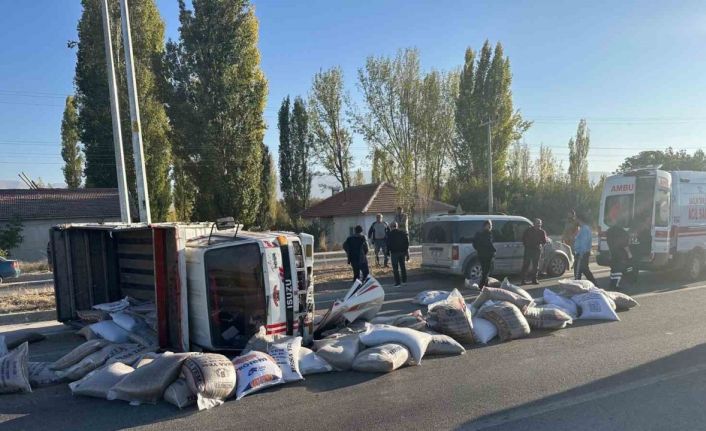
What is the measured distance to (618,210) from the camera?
14.0 m

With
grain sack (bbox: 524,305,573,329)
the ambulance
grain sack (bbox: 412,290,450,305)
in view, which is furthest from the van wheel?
grain sack (bbox: 524,305,573,329)

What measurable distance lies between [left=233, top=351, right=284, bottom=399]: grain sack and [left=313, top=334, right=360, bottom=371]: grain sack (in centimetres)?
68

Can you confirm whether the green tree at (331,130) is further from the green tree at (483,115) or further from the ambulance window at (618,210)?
the ambulance window at (618,210)

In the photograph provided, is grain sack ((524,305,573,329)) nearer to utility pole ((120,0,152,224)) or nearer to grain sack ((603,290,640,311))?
grain sack ((603,290,640,311))

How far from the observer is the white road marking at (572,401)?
4.50 meters

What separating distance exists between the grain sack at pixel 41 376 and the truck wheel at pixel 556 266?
12.1 m

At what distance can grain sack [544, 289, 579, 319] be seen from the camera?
853cm

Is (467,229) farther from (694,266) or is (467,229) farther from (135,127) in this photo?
(135,127)

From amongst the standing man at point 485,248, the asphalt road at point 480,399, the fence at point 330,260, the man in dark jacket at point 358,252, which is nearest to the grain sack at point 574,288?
the asphalt road at point 480,399

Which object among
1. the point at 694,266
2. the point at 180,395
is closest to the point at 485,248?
the point at 694,266

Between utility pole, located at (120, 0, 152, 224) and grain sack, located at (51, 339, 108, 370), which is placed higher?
utility pole, located at (120, 0, 152, 224)

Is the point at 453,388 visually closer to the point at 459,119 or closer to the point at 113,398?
the point at 113,398

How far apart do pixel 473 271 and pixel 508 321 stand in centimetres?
603

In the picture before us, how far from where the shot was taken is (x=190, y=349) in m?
6.26
